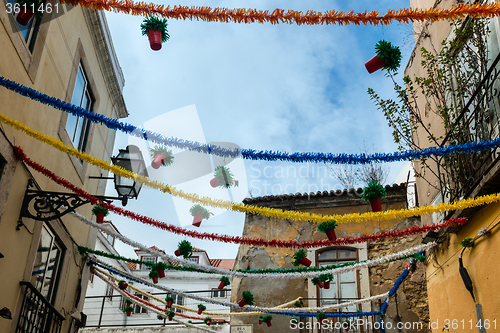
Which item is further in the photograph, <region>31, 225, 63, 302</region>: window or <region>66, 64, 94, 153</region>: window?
<region>66, 64, 94, 153</region>: window

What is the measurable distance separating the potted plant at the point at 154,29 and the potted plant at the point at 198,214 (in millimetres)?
2698

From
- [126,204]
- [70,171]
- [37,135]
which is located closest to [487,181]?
[126,204]

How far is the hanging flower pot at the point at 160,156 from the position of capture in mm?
5070

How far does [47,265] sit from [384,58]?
5.29m

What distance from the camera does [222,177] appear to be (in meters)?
5.44

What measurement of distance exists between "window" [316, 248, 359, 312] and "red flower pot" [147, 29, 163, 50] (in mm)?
7977

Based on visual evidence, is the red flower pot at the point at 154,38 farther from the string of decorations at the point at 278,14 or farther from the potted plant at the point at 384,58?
the potted plant at the point at 384,58

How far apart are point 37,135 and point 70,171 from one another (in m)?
2.48

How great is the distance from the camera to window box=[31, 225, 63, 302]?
6.14 m

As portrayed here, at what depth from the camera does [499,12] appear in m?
3.64

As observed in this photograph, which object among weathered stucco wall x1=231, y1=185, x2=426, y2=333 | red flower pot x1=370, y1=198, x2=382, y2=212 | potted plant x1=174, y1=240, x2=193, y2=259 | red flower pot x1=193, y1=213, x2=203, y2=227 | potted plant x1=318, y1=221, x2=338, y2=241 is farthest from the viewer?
weathered stucco wall x1=231, y1=185, x2=426, y2=333

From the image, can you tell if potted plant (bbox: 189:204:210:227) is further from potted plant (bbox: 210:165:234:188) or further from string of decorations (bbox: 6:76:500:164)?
string of decorations (bbox: 6:76:500:164)

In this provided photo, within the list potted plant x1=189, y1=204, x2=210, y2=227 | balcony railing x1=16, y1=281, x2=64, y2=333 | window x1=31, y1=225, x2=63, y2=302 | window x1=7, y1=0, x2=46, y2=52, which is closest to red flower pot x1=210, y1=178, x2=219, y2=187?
potted plant x1=189, y1=204, x2=210, y2=227

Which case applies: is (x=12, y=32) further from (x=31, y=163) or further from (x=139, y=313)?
(x=139, y=313)
